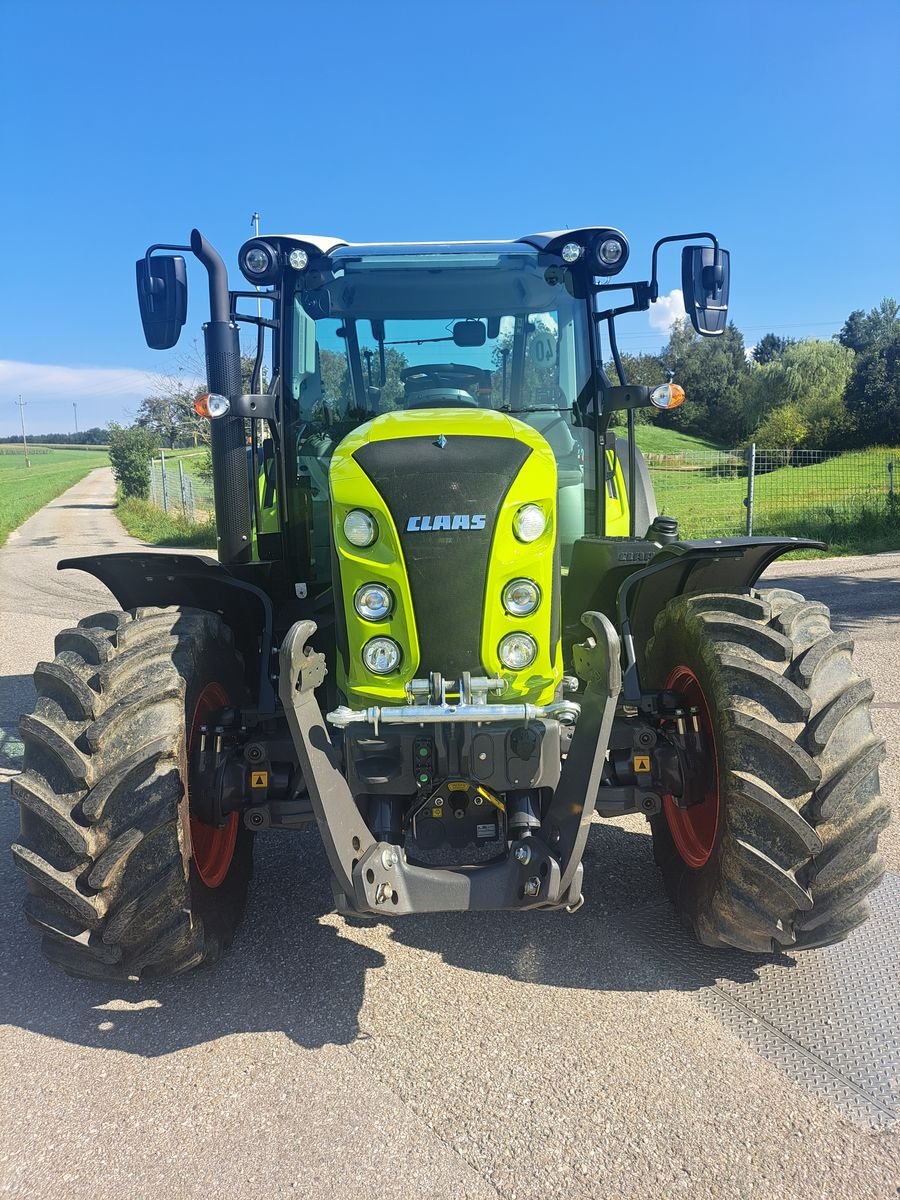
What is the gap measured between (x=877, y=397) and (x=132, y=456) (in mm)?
38553

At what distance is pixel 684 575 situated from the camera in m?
3.62

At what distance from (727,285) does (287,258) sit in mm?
1949

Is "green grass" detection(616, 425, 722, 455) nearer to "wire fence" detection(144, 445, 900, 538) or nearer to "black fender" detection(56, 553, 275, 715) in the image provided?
"wire fence" detection(144, 445, 900, 538)

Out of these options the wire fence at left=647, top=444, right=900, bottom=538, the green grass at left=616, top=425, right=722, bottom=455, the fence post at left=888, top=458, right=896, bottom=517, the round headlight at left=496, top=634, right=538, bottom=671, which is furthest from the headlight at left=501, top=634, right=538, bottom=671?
the green grass at left=616, top=425, right=722, bottom=455

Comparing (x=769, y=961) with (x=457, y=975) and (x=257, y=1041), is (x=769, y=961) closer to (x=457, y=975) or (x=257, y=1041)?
(x=457, y=975)

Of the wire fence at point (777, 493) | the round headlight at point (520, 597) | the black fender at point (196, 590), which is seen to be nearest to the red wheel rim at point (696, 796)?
the round headlight at point (520, 597)

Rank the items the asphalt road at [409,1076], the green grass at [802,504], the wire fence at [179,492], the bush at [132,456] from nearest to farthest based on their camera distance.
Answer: the asphalt road at [409,1076]
the green grass at [802,504]
the wire fence at [179,492]
the bush at [132,456]

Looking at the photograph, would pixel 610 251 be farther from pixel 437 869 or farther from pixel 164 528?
pixel 164 528

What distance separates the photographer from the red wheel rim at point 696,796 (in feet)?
10.6

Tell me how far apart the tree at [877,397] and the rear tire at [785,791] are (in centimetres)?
5075

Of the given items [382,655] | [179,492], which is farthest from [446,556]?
[179,492]

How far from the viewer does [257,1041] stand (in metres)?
2.89

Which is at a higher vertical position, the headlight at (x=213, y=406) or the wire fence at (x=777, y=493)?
the headlight at (x=213, y=406)

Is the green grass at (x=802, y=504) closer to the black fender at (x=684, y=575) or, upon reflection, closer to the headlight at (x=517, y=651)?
the black fender at (x=684, y=575)
